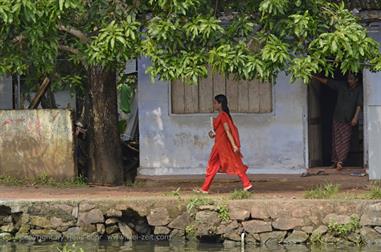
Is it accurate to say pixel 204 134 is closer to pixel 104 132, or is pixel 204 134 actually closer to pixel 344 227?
pixel 104 132

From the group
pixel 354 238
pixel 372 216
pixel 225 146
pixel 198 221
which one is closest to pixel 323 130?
pixel 225 146

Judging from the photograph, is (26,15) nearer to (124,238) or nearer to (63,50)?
(63,50)

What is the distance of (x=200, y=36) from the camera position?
518 inches

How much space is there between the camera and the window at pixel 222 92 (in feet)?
52.7

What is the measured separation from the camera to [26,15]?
506 inches

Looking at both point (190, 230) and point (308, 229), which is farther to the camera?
point (190, 230)

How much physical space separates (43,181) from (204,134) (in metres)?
2.71

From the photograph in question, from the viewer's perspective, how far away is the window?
52.7ft

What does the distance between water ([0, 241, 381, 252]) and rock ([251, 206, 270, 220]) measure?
0.41 meters

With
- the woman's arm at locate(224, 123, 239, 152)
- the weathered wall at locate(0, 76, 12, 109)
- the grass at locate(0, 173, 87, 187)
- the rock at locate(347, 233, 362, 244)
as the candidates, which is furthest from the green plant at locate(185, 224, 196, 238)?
the weathered wall at locate(0, 76, 12, 109)

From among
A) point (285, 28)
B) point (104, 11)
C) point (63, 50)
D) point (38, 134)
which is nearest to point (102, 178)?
point (38, 134)

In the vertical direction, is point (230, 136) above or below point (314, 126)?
below

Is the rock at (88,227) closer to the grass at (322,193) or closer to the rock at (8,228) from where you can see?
the rock at (8,228)

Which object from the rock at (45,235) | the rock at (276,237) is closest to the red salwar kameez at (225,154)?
the rock at (276,237)
